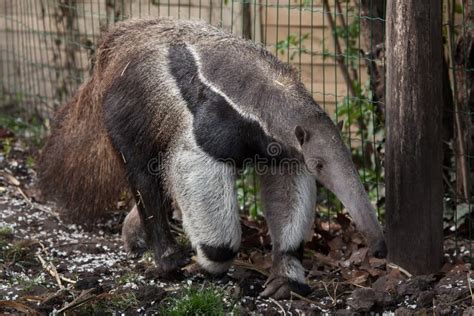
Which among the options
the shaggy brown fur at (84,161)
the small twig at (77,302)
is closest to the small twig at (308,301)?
the small twig at (77,302)

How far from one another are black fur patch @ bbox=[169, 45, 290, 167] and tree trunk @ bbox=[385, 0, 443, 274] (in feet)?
2.82

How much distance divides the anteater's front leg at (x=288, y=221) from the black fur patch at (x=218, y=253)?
31cm

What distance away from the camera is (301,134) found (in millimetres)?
5188

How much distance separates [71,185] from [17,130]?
302 cm

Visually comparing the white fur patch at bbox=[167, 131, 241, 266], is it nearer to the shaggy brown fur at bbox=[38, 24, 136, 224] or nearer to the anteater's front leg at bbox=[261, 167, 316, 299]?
the anteater's front leg at bbox=[261, 167, 316, 299]

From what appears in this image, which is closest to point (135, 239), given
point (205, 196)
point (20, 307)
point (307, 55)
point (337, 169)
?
point (205, 196)

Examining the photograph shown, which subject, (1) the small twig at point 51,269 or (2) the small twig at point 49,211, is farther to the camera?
(2) the small twig at point 49,211

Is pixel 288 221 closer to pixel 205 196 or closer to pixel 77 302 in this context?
pixel 205 196

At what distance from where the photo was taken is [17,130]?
9875 millimetres

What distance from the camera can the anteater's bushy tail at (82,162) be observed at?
6617 millimetres

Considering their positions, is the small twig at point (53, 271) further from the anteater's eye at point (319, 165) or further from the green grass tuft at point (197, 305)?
the anteater's eye at point (319, 165)

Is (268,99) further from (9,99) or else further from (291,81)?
(9,99)

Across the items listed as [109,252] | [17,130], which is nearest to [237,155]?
[109,252]

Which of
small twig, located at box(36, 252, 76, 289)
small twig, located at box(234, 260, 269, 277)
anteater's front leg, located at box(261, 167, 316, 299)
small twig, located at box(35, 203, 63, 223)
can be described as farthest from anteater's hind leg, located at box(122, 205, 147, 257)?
anteater's front leg, located at box(261, 167, 316, 299)
